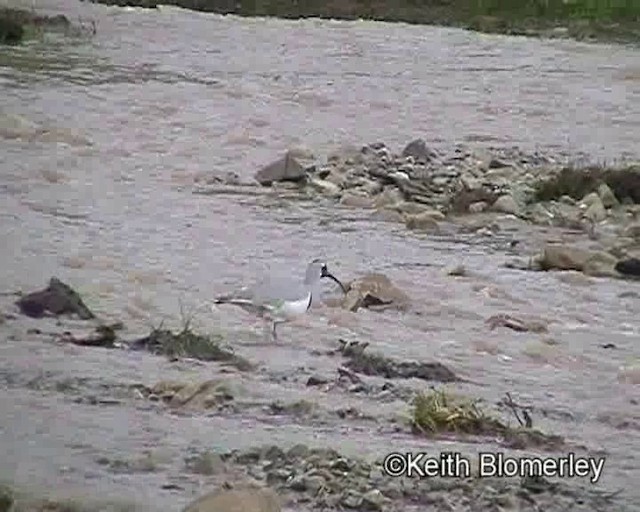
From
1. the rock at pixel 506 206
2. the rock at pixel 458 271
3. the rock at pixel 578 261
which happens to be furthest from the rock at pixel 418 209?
the rock at pixel 458 271

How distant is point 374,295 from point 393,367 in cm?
236

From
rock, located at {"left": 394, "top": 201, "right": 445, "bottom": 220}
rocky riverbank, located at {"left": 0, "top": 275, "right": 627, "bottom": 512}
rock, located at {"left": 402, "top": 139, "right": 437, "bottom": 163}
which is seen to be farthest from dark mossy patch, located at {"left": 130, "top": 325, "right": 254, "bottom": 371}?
rock, located at {"left": 402, "top": 139, "right": 437, "bottom": 163}

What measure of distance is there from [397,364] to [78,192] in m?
6.99

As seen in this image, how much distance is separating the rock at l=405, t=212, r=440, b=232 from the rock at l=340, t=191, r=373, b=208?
25.3 inches

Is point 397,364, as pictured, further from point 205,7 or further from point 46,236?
point 205,7

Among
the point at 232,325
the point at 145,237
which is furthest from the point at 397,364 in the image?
the point at 145,237

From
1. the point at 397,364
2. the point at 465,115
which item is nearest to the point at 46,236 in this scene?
the point at 397,364

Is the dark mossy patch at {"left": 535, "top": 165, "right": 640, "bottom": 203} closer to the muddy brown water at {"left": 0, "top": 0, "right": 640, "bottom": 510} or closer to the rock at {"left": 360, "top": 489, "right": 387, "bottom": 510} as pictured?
the muddy brown water at {"left": 0, "top": 0, "right": 640, "bottom": 510}

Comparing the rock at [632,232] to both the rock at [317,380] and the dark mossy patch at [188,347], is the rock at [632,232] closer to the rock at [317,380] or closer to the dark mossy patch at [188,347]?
the dark mossy patch at [188,347]

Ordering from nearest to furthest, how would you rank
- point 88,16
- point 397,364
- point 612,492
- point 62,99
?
point 612,492, point 397,364, point 62,99, point 88,16

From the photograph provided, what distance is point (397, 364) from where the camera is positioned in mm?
11195

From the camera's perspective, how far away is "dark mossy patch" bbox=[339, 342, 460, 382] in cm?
1097

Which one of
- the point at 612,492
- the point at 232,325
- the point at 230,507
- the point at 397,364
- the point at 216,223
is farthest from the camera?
the point at 216,223

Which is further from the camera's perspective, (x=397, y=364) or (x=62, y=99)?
(x=62, y=99)
